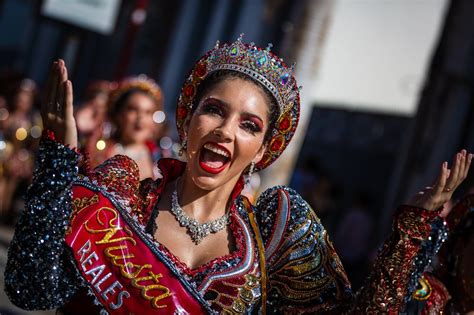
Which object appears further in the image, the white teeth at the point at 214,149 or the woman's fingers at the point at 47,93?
the white teeth at the point at 214,149

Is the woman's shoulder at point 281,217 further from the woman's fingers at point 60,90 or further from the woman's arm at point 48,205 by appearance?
the woman's fingers at point 60,90

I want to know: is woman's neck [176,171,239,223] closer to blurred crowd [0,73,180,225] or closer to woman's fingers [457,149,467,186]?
blurred crowd [0,73,180,225]

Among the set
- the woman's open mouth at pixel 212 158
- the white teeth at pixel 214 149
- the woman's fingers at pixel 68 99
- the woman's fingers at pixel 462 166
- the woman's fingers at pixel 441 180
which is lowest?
the woman's open mouth at pixel 212 158

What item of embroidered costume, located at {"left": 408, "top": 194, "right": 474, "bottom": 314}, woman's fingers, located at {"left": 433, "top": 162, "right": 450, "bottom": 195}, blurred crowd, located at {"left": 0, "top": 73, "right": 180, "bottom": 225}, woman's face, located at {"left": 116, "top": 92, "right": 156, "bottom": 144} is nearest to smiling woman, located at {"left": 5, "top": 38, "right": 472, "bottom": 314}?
woman's fingers, located at {"left": 433, "top": 162, "right": 450, "bottom": 195}

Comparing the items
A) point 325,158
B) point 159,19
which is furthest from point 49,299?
point 159,19

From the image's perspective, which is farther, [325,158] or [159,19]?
[159,19]

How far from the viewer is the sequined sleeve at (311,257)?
275cm

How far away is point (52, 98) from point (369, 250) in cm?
804

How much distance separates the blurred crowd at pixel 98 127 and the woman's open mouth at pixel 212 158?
1.48 ft

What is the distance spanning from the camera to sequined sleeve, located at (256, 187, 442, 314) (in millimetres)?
2752

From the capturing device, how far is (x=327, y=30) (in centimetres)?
1216

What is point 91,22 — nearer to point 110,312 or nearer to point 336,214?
point 336,214

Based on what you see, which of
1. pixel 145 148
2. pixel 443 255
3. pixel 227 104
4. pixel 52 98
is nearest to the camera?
pixel 52 98

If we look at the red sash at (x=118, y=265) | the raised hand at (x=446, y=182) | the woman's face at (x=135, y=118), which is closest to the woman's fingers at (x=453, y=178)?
the raised hand at (x=446, y=182)
